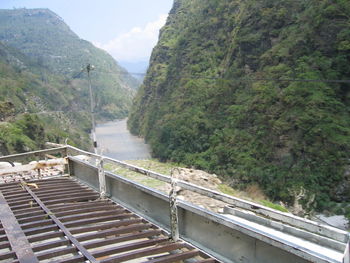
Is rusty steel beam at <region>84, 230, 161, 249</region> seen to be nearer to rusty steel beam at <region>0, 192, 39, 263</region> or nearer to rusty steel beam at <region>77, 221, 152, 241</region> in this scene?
rusty steel beam at <region>77, 221, 152, 241</region>

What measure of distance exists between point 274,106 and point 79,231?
116 feet

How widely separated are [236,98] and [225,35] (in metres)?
18.7

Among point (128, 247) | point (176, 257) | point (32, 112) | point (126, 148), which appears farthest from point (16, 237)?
point (32, 112)

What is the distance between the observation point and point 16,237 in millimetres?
4207

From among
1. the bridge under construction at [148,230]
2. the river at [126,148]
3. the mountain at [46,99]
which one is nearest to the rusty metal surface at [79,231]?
the bridge under construction at [148,230]

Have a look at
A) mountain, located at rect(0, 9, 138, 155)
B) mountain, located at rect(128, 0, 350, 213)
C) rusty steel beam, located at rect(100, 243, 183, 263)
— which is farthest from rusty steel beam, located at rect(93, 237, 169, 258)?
mountain, located at rect(128, 0, 350, 213)

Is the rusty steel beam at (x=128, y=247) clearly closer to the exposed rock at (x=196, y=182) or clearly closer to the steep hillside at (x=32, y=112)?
the exposed rock at (x=196, y=182)

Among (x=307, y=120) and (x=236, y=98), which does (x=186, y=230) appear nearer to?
(x=307, y=120)

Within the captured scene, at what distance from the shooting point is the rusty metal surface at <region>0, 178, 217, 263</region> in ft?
12.1

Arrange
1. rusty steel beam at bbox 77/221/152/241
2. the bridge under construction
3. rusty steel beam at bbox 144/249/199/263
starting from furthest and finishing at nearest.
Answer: rusty steel beam at bbox 77/221/152/241
rusty steel beam at bbox 144/249/199/263
the bridge under construction

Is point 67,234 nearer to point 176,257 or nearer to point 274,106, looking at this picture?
point 176,257

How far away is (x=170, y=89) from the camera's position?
231 feet

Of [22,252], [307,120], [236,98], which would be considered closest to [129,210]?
[22,252]

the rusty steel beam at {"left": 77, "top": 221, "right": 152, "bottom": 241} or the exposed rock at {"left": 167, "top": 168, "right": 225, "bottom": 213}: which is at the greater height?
the rusty steel beam at {"left": 77, "top": 221, "right": 152, "bottom": 241}
